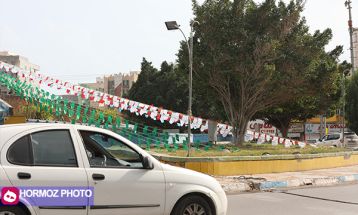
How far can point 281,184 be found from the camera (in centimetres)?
Result: 1375

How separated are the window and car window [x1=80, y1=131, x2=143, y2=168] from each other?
0.25m

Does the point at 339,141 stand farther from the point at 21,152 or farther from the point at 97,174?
the point at 21,152

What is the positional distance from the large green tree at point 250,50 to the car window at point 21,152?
61.3 feet

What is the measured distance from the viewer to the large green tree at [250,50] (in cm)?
2377

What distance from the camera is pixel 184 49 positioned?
2648cm

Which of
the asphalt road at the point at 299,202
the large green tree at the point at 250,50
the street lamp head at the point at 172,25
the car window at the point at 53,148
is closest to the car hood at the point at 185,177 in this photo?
the car window at the point at 53,148

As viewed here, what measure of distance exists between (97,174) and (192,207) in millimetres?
1440

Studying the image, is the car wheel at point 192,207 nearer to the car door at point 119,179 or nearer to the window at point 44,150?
the car door at point 119,179

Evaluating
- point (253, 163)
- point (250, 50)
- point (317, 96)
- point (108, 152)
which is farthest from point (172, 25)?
point (317, 96)

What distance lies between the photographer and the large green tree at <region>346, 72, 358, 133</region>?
168ft

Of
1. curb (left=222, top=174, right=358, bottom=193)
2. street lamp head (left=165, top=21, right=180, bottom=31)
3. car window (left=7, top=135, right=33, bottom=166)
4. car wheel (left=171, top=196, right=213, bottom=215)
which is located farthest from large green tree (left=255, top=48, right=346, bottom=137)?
car window (left=7, top=135, right=33, bottom=166)

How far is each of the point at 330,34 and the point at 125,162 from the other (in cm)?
2374

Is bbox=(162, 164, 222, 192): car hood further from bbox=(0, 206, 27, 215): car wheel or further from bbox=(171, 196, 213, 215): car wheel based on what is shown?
bbox=(0, 206, 27, 215): car wheel

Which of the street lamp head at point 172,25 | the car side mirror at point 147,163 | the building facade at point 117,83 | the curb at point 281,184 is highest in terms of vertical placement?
the building facade at point 117,83
